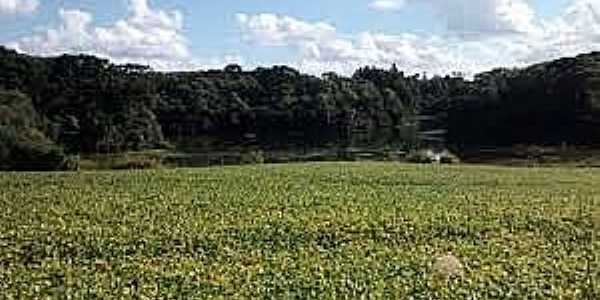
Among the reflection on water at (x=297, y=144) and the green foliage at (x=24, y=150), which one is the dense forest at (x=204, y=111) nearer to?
the reflection on water at (x=297, y=144)

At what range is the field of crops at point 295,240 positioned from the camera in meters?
21.3

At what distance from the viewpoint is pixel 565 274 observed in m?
22.9

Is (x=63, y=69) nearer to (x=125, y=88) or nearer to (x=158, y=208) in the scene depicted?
(x=125, y=88)

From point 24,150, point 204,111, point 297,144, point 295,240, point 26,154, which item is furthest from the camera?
point 204,111

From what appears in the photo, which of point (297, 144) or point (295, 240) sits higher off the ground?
point (297, 144)

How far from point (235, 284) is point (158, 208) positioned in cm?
1605

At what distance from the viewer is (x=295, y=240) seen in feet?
96.0

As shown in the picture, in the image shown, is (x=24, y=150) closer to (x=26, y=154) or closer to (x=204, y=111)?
(x=26, y=154)

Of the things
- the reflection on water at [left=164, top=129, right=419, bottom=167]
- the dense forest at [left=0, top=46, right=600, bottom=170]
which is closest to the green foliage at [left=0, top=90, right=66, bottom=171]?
the dense forest at [left=0, top=46, right=600, bottom=170]

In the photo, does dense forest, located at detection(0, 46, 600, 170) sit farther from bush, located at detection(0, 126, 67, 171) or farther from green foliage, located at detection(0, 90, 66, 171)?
bush, located at detection(0, 126, 67, 171)

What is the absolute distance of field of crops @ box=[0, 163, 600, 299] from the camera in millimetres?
21266

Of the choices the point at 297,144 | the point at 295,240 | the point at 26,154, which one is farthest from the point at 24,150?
the point at 297,144

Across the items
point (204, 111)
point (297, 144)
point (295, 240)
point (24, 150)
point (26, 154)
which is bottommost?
point (295, 240)

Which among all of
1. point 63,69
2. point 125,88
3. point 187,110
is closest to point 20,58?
point 63,69
